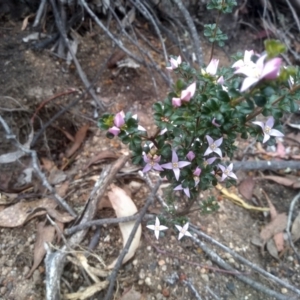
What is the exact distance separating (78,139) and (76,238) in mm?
652

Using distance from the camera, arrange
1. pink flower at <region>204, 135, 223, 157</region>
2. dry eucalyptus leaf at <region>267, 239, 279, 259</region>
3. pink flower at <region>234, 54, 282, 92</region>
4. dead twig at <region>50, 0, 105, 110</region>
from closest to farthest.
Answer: pink flower at <region>234, 54, 282, 92</region>, pink flower at <region>204, 135, 223, 157</region>, dry eucalyptus leaf at <region>267, 239, 279, 259</region>, dead twig at <region>50, 0, 105, 110</region>

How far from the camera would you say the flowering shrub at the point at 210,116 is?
1106 mm

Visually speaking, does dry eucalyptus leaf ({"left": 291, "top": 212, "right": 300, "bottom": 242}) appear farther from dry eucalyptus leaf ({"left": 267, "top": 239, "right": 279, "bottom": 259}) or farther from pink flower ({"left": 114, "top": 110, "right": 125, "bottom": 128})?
pink flower ({"left": 114, "top": 110, "right": 125, "bottom": 128})

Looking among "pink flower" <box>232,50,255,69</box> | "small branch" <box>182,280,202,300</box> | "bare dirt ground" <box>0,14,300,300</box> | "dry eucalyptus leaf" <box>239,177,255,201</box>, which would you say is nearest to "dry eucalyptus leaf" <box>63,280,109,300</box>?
"bare dirt ground" <box>0,14,300,300</box>

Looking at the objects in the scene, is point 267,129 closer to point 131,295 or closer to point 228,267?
point 228,267

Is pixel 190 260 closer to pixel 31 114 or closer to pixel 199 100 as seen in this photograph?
pixel 199 100

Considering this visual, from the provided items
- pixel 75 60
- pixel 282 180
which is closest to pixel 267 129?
pixel 282 180

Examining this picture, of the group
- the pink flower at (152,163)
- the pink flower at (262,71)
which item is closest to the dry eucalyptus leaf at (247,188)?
the pink flower at (152,163)

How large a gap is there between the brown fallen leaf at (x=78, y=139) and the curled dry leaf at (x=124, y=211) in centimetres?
39

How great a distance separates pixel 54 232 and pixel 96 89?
98cm

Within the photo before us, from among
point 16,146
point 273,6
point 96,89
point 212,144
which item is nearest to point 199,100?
point 212,144

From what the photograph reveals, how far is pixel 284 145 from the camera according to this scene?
2.58m

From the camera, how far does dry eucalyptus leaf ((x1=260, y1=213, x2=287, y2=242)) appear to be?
6.97 ft

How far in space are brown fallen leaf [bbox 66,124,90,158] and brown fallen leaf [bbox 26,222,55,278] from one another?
1.60 ft
